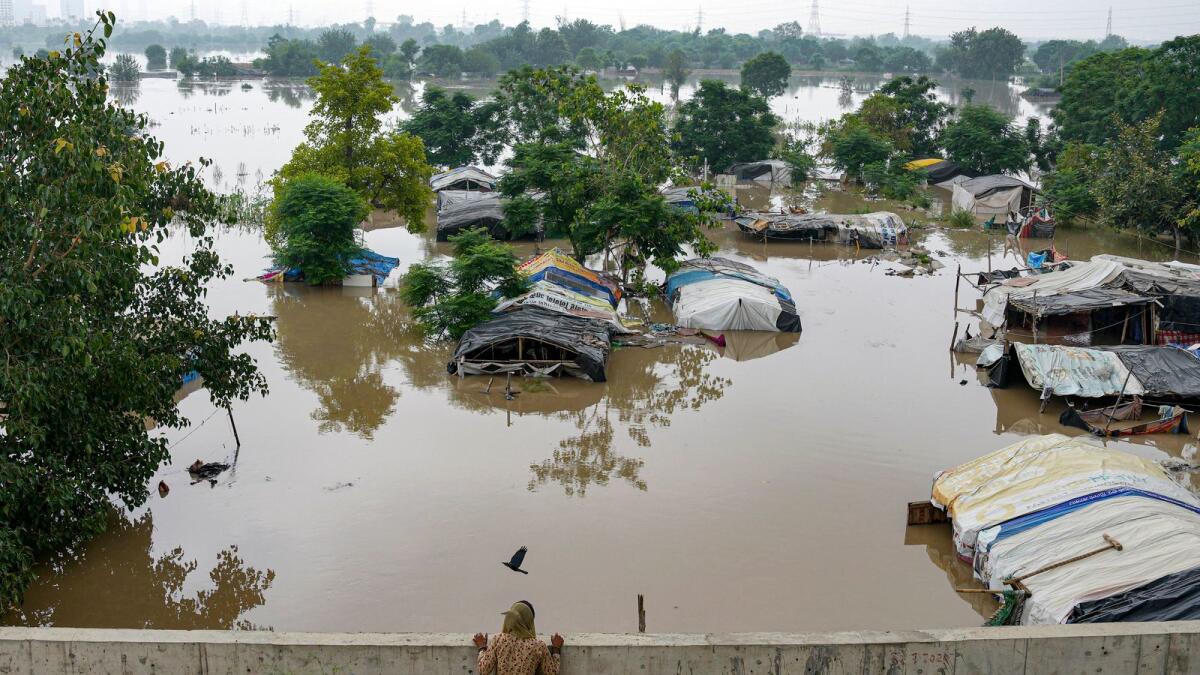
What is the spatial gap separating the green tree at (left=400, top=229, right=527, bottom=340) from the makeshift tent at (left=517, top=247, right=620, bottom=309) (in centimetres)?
85

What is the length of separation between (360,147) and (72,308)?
14.3 m

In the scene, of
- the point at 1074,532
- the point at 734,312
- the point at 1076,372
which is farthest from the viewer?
the point at 734,312

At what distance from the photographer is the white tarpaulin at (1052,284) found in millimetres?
18438

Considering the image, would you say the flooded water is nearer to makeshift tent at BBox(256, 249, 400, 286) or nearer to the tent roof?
makeshift tent at BBox(256, 249, 400, 286)

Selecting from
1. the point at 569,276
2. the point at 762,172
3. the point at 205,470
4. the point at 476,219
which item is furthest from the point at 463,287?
the point at 762,172

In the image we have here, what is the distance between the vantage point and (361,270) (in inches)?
853

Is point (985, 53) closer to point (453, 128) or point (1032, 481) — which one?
point (453, 128)

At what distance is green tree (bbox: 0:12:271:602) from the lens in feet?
27.9

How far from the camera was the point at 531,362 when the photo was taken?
16.0 meters

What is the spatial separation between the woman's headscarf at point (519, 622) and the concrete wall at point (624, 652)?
1.38ft

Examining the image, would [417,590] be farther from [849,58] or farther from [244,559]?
[849,58]

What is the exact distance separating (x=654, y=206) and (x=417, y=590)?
11831 mm

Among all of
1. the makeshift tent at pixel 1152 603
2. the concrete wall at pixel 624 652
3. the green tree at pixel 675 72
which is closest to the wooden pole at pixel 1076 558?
the makeshift tent at pixel 1152 603

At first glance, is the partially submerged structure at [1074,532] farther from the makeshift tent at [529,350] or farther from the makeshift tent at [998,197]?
the makeshift tent at [998,197]
